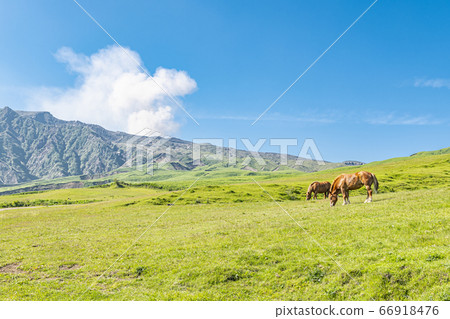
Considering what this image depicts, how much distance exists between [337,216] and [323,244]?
6.98 meters

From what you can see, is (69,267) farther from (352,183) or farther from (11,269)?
(352,183)

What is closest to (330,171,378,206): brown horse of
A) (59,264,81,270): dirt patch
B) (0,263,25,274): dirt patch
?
(59,264,81,270): dirt patch

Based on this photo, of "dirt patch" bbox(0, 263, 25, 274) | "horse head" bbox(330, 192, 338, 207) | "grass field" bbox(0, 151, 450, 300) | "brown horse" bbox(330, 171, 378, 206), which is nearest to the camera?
"grass field" bbox(0, 151, 450, 300)

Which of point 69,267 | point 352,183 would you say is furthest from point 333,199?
point 69,267

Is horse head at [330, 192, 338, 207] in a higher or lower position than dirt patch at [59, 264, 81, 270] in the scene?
higher

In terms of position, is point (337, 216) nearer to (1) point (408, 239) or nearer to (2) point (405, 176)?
(1) point (408, 239)

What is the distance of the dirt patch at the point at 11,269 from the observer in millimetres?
18156

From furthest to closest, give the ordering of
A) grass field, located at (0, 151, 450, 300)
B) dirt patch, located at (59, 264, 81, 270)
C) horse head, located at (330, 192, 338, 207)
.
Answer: horse head, located at (330, 192, 338, 207), dirt patch, located at (59, 264, 81, 270), grass field, located at (0, 151, 450, 300)

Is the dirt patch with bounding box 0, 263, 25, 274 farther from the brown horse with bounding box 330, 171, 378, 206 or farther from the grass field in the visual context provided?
the brown horse with bounding box 330, 171, 378, 206

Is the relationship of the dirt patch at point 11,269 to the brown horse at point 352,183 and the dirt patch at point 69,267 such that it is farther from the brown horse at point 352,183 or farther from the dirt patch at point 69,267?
the brown horse at point 352,183

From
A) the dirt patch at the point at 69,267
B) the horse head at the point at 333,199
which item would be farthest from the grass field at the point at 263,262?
the horse head at the point at 333,199

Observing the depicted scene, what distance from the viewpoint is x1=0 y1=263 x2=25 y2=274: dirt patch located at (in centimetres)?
1816

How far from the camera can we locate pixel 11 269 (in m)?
18.8
